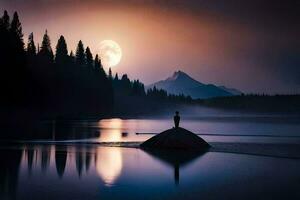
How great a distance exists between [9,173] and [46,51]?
371 ft

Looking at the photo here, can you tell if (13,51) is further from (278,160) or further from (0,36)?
(278,160)

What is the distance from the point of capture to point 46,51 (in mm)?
130125

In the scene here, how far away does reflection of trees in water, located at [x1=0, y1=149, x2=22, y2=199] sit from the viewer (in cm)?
1580

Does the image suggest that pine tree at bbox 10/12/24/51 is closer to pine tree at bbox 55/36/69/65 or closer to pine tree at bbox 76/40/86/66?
pine tree at bbox 55/36/69/65

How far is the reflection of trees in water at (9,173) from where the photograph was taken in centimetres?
1580

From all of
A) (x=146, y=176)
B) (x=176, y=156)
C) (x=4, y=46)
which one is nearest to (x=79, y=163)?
(x=146, y=176)

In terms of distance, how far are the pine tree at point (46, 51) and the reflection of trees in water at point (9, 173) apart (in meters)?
100

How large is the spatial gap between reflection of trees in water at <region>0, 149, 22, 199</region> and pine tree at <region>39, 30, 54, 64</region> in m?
100

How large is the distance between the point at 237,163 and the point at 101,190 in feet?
37.7

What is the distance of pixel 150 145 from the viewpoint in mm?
35594

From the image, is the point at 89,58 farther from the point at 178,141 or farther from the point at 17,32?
the point at 178,141

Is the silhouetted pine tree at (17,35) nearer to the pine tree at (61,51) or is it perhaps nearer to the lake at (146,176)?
the pine tree at (61,51)

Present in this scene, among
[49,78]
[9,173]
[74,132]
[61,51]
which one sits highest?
[61,51]

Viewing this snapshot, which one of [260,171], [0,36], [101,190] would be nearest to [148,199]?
[101,190]
